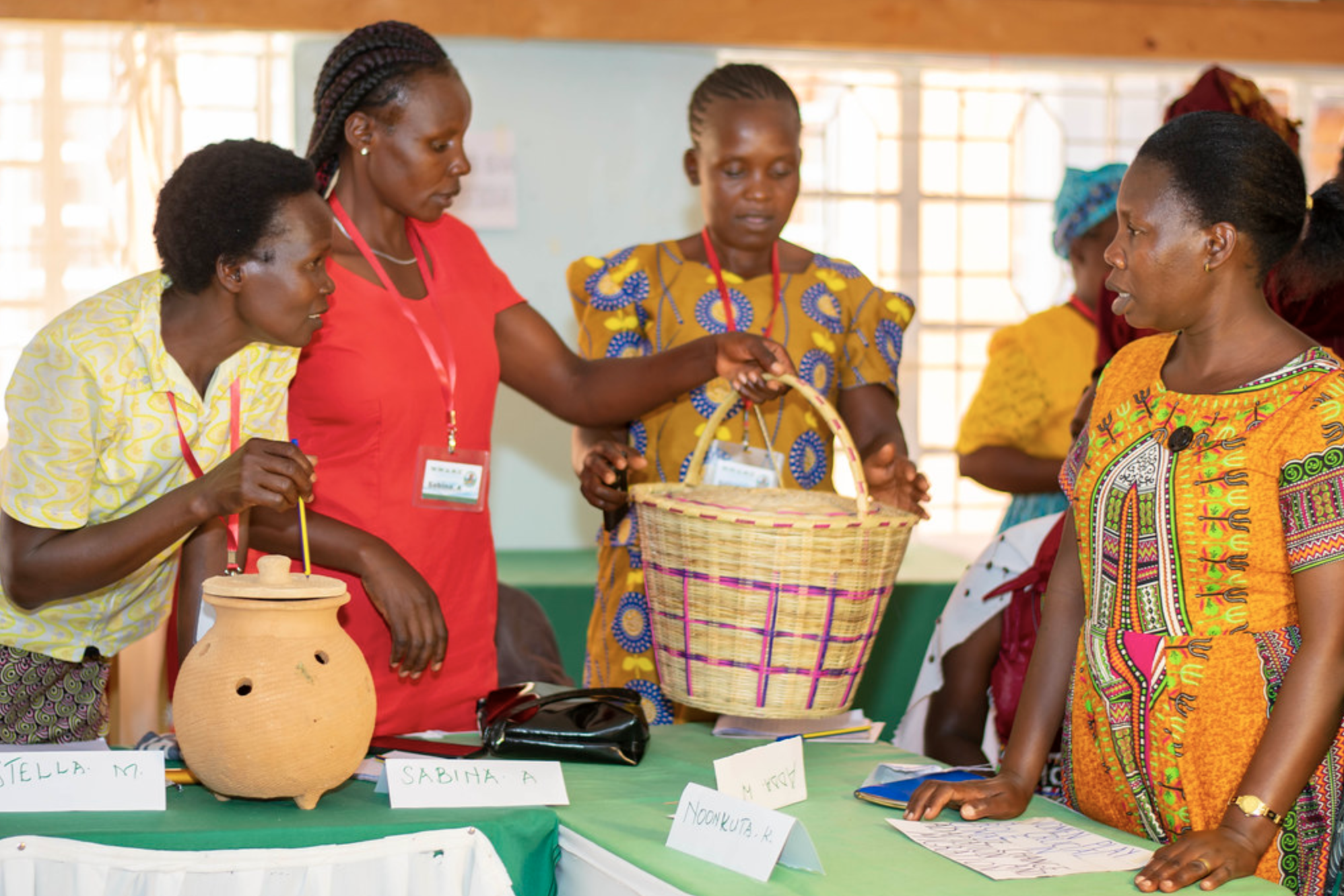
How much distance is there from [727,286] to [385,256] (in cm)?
73

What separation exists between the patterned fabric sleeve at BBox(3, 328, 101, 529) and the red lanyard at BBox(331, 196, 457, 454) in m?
0.57

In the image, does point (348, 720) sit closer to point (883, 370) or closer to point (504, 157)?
point (883, 370)

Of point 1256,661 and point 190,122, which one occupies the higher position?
point 190,122

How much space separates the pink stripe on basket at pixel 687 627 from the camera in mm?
1951

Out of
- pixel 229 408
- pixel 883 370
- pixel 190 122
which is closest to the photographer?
pixel 229 408

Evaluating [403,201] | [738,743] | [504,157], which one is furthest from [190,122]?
[738,743]

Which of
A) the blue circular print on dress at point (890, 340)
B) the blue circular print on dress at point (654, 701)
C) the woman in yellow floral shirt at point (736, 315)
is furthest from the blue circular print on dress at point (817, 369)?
the blue circular print on dress at point (654, 701)

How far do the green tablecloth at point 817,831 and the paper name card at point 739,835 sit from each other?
0.05ft

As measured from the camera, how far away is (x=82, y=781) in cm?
163

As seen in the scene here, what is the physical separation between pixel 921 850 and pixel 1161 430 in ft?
2.08

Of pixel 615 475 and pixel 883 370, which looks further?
pixel 883 370

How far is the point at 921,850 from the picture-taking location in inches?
62.5

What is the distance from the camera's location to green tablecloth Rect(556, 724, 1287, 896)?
1464 millimetres

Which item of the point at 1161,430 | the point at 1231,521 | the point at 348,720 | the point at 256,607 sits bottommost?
the point at 348,720
